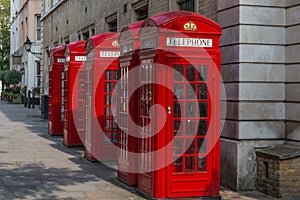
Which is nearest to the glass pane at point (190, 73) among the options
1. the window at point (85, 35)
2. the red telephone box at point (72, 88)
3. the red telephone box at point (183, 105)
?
the red telephone box at point (183, 105)

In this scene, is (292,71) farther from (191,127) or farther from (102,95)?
(102,95)

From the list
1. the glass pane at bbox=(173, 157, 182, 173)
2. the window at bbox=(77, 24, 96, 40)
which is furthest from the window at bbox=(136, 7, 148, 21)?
the glass pane at bbox=(173, 157, 182, 173)

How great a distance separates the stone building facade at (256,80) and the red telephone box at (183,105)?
123 centimetres

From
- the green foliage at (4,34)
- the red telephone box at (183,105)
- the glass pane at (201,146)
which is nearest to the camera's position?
the red telephone box at (183,105)

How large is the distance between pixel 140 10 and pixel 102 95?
193 inches

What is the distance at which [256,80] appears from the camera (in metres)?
9.52

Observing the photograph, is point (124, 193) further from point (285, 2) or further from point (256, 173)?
point (285, 2)

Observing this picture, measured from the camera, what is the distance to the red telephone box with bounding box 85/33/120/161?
12086 millimetres

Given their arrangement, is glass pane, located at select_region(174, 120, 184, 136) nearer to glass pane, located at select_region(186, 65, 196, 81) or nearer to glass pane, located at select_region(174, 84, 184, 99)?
glass pane, located at select_region(174, 84, 184, 99)

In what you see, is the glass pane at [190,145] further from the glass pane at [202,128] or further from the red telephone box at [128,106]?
the red telephone box at [128,106]

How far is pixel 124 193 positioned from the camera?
29.3 feet

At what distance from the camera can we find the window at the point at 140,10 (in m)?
15.7

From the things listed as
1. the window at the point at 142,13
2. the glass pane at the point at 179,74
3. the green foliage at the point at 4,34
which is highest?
the green foliage at the point at 4,34

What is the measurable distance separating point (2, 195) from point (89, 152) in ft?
13.2
